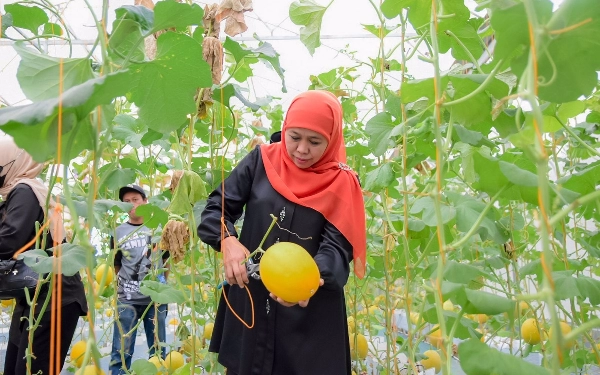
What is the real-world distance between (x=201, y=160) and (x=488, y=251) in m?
1.08

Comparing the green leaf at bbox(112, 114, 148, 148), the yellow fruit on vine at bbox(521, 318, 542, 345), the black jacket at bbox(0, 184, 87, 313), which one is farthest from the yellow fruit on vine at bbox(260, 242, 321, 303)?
the yellow fruit on vine at bbox(521, 318, 542, 345)

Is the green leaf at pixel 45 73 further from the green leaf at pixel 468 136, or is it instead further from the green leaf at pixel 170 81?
the green leaf at pixel 468 136

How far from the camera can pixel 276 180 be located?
4.00 feet

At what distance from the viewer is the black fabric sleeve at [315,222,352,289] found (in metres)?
1.09

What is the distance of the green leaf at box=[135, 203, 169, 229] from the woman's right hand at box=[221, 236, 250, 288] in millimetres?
338

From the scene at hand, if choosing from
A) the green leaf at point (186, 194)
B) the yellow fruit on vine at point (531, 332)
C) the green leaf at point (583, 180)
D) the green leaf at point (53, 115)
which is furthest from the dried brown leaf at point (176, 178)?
the yellow fruit on vine at point (531, 332)

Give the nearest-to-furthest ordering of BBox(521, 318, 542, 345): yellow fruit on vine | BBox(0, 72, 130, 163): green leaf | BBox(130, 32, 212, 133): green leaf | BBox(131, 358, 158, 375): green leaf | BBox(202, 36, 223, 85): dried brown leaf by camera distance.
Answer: BBox(0, 72, 130, 163): green leaf < BBox(130, 32, 212, 133): green leaf < BBox(202, 36, 223, 85): dried brown leaf < BBox(131, 358, 158, 375): green leaf < BBox(521, 318, 542, 345): yellow fruit on vine

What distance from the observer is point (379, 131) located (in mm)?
1333

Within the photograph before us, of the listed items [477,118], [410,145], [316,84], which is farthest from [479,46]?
[316,84]

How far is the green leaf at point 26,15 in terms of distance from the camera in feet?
3.14

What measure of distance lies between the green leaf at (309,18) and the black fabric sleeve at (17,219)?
98 cm

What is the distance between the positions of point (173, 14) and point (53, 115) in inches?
9.9

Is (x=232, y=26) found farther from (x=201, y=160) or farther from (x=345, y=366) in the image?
(x=345, y=366)

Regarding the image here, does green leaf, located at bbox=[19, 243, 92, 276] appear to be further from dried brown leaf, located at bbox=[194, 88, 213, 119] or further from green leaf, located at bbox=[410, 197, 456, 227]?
green leaf, located at bbox=[410, 197, 456, 227]
